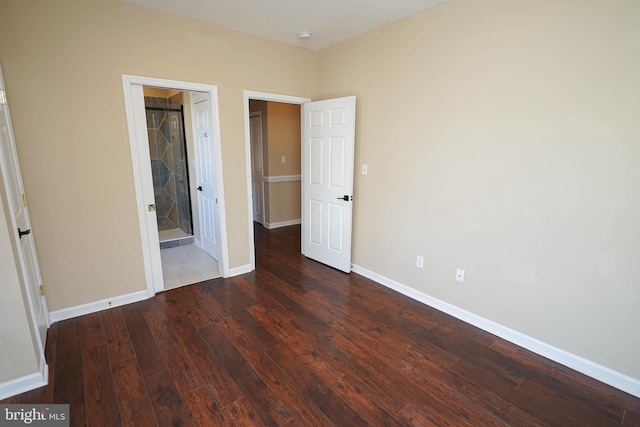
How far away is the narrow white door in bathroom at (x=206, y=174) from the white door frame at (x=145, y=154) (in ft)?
0.60

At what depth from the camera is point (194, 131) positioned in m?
3.91

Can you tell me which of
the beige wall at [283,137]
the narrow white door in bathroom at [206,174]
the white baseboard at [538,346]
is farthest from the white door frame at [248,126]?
the white baseboard at [538,346]

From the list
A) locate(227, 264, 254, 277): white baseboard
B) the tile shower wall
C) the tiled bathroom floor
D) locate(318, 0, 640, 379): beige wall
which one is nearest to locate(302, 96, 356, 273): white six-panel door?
locate(318, 0, 640, 379): beige wall

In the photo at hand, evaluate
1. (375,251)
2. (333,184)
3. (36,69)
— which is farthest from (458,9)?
(36,69)

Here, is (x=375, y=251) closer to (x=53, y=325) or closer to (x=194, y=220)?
(x=194, y=220)

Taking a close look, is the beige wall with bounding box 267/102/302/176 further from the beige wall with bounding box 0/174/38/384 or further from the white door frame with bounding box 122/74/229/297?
the beige wall with bounding box 0/174/38/384

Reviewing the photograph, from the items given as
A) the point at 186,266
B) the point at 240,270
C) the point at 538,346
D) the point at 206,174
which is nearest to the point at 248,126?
the point at 206,174

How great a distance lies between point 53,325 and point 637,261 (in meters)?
4.25

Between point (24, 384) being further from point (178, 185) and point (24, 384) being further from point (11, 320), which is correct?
point (178, 185)

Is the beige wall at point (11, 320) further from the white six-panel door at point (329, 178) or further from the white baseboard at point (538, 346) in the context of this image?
the white baseboard at point (538, 346)

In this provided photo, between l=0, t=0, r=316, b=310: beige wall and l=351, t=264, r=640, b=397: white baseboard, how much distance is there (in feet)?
9.20

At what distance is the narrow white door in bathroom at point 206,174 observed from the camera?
11.2 feet

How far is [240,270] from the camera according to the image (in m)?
3.59

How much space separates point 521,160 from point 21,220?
3601 mm
